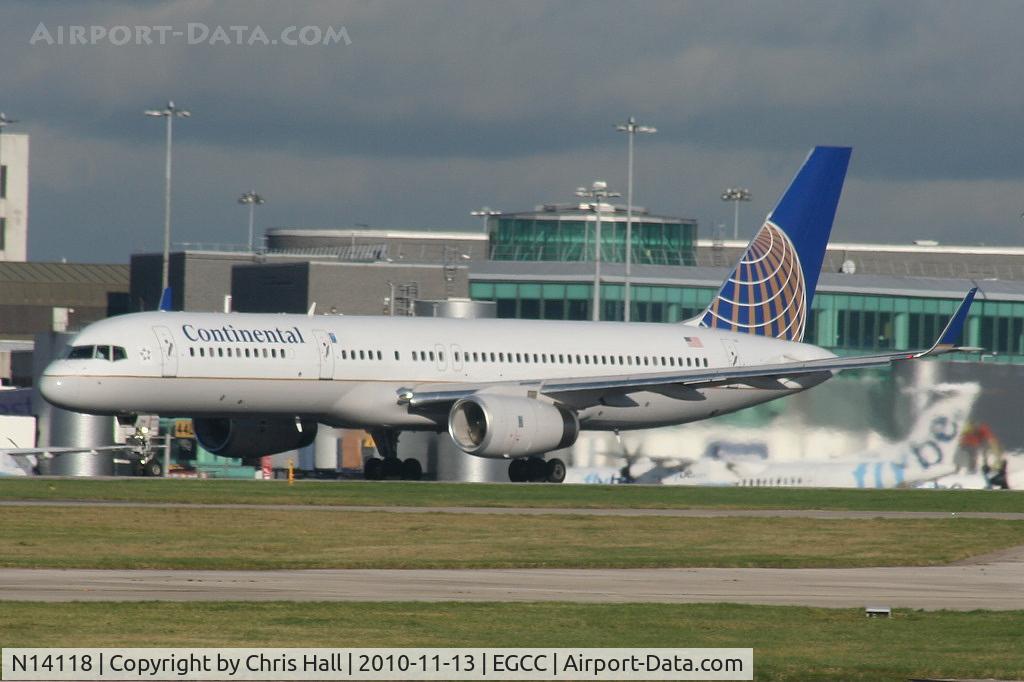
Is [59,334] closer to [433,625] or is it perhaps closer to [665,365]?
[665,365]

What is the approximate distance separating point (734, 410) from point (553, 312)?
39728mm

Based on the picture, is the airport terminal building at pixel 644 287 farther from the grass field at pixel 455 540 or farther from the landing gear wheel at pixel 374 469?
the grass field at pixel 455 540

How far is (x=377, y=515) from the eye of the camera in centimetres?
3394

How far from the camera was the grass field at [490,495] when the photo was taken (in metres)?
38.8

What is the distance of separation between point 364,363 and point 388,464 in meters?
3.99

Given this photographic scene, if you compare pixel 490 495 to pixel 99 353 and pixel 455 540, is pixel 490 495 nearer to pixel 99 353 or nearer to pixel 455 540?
pixel 99 353

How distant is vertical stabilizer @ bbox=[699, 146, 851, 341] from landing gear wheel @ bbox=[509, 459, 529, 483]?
9.61m

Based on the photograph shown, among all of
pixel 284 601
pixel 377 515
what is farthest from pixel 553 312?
pixel 284 601

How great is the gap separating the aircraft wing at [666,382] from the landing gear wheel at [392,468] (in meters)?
2.97

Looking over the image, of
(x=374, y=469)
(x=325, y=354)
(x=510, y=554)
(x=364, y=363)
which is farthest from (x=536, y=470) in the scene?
(x=510, y=554)

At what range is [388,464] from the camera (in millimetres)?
51562

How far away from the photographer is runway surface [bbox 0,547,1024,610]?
852 inches

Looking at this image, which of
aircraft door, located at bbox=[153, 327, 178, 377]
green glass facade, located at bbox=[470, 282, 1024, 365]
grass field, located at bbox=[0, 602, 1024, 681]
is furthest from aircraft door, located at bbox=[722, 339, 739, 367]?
green glass facade, located at bbox=[470, 282, 1024, 365]

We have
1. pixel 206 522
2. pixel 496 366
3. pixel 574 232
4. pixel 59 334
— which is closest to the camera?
pixel 206 522
